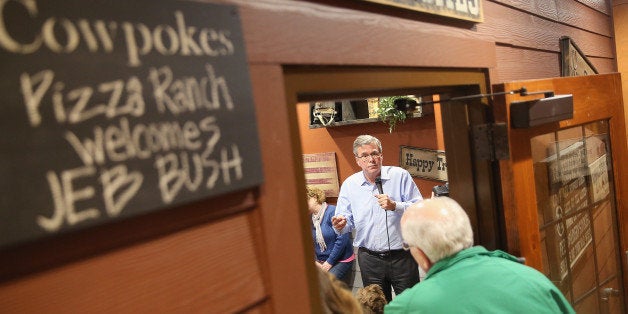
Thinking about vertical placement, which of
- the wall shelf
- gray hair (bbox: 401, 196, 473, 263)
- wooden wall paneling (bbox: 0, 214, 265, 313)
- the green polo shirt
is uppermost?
the wall shelf

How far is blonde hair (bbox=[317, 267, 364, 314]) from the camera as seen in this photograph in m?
1.33

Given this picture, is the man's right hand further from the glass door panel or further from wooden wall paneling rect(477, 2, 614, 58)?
wooden wall paneling rect(477, 2, 614, 58)

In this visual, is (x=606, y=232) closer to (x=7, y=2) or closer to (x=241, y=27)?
(x=241, y=27)

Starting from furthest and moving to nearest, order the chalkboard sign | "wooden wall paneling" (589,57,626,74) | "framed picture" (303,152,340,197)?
"framed picture" (303,152,340,197) < "wooden wall paneling" (589,57,626,74) < the chalkboard sign

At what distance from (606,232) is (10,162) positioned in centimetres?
299

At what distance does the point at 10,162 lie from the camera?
26.3 inches

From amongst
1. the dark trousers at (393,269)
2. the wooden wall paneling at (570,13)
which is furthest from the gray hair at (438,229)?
the dark trousers at (393,269)

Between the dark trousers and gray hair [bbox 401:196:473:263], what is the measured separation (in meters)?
1.75

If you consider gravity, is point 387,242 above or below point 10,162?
below

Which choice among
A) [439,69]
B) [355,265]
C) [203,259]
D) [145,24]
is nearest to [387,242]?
[355,265]

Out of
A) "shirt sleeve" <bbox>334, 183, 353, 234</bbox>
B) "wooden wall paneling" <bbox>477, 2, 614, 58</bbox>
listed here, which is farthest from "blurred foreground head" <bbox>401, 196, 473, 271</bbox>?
"shirt sleeve" <bbox>334, 183, 353, 234</bbox>

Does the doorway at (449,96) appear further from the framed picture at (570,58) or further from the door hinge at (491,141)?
the framed picture at (570,58)

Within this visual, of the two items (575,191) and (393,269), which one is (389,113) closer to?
(393,269)

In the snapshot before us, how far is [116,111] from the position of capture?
31.3 inches
